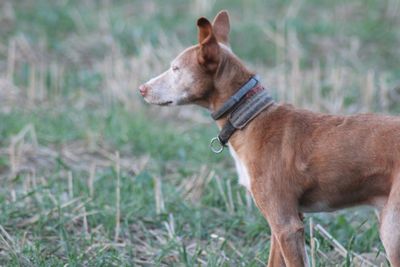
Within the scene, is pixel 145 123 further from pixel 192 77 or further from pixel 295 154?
pixel 295 154

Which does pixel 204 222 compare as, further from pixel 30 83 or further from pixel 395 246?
pixel 30 83

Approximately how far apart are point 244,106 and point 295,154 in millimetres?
474

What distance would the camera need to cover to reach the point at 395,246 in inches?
197

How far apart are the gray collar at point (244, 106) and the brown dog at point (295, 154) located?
1 centimetres

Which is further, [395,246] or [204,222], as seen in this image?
[204,222]

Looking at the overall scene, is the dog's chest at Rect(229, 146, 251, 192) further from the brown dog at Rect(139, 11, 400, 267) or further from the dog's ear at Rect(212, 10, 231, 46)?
the dog's ear at Rect(212, 10, 231, 46)

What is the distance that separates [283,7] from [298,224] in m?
10.8

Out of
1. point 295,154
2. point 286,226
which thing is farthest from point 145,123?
point 286,226

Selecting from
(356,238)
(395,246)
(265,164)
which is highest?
(265,164)

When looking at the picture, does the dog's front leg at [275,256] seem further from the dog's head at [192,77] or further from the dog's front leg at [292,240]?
the dog's head at [192,77]

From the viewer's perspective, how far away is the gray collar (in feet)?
18.4

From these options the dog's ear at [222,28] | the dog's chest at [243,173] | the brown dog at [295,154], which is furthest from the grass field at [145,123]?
the dog's ear at [222,28]

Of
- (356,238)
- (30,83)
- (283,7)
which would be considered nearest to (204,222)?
(356,238)

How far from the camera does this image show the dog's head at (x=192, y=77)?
5.63 m
